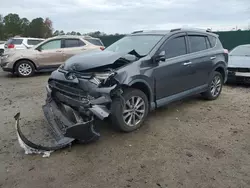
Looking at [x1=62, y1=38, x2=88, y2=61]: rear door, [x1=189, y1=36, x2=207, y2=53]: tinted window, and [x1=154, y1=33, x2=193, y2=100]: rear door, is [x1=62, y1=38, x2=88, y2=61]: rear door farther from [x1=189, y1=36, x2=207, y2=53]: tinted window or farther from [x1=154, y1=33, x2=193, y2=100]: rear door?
[x1=154, y1=33, x2=193, y2=100]: rear door

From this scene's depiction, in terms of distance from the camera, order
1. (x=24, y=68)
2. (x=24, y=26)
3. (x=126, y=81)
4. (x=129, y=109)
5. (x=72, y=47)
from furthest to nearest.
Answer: (x=24, y=26)
(x=72, y=47)
(x=24, y=68)
(x=129, y=109)
(x=126, y=81)

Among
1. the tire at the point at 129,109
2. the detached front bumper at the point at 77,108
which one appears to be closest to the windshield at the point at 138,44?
the tire at the point at 129,109

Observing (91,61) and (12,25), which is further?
(12,25)

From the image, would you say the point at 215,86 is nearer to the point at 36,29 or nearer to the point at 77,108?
the point at 77,108

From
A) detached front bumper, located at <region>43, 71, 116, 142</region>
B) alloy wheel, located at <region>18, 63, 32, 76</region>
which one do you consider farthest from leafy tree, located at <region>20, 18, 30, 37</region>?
detached front bumper, located at <region>43, 71, 116, 142</region>

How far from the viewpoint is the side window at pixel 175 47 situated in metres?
4.87

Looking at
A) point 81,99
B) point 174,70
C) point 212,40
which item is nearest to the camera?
point 81,99

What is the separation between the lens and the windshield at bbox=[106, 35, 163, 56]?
15.5 ft

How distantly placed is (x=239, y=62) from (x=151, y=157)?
6.17 meters

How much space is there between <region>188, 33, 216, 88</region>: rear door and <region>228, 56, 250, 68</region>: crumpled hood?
2495 millimetres

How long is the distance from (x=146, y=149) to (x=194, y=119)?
1685mm

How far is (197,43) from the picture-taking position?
566 centimetres

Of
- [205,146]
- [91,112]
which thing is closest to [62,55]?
[91,112]

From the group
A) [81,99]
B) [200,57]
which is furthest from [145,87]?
[200,57]
